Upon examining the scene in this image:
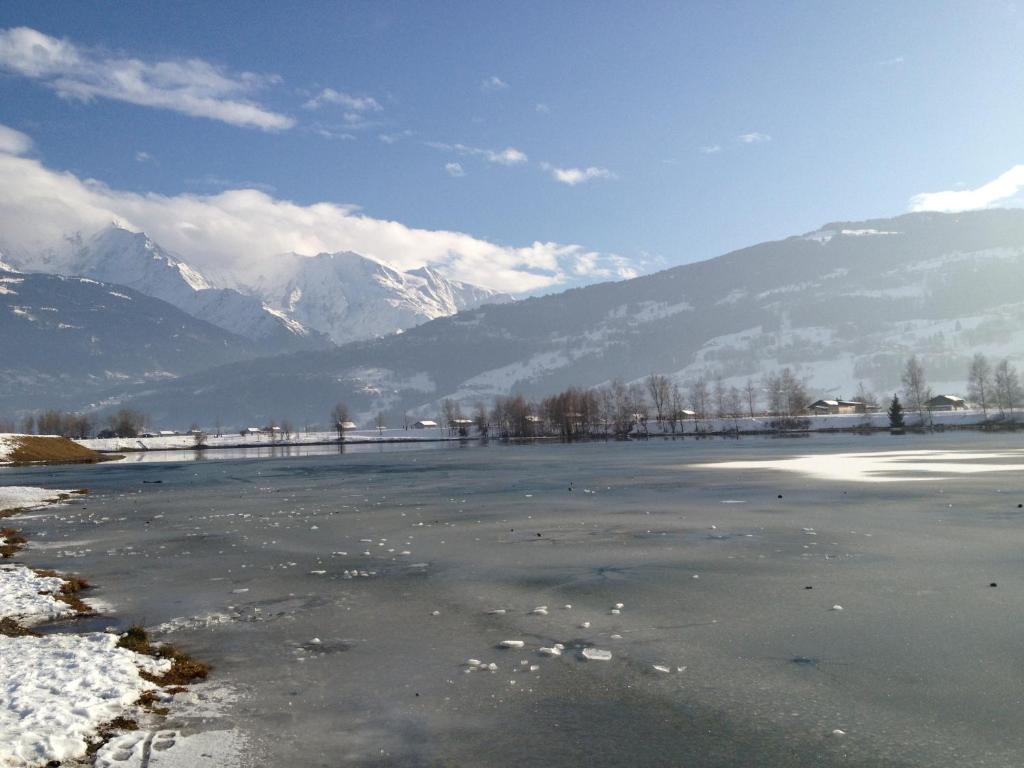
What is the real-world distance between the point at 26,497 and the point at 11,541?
2792 centimetres

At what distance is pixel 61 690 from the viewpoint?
10.8 meters

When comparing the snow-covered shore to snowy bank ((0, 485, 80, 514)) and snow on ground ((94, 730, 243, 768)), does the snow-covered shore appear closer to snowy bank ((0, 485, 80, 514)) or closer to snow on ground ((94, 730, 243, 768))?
snow on ground ((94, 730, 243, 768))

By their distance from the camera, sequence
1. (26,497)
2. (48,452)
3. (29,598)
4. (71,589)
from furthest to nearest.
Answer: (48,452), (26,497), (71,589), (29,598)

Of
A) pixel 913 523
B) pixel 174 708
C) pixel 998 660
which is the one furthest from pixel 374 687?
pixel 913 523

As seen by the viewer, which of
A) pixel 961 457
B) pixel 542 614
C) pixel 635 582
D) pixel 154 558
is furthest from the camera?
pixel 961 457

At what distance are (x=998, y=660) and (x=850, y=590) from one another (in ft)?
16.4

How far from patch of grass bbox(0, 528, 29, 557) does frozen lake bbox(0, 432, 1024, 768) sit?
3.37ft

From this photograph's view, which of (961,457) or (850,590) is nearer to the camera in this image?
(850,590)

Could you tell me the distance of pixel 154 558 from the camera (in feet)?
80.1

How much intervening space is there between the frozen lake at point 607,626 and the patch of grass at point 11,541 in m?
1.03

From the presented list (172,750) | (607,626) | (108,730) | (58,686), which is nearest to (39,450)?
(58,686)

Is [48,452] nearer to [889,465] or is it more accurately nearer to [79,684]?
[889,465]

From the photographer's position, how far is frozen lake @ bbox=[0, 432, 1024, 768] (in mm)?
9125

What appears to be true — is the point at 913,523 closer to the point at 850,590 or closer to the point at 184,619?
the point at 850,590
